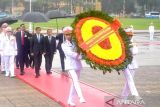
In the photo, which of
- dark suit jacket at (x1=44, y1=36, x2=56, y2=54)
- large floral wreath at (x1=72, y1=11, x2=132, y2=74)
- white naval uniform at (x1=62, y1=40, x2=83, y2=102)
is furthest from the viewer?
dark suit jacket at (x1=44, y1=36, x2=56, y2=54)

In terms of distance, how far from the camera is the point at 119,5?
9156 cm

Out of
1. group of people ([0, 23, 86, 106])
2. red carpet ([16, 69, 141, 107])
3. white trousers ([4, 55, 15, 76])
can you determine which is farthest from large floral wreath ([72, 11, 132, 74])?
white trousers ([4, 55, 15, 76])

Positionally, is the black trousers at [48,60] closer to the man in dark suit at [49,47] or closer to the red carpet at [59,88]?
the man in dark suit at [49,47]

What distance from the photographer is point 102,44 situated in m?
9.59

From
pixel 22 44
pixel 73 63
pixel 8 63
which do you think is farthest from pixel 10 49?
pixel 73 63

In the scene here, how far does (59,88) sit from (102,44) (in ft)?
12.7

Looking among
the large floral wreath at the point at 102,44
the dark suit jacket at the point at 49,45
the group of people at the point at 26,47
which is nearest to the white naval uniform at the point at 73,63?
the large floral wreath at the point at 102,44

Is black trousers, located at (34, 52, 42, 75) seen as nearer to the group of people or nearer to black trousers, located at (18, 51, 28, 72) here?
the group of people

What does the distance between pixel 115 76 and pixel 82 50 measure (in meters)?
6.62

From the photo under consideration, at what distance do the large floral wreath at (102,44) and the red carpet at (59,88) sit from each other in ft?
3.39

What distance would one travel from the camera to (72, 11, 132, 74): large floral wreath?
9.37m

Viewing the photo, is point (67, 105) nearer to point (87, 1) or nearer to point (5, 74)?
Answer: point (5, 74)

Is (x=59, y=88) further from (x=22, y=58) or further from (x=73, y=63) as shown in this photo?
(x=22, y=58)

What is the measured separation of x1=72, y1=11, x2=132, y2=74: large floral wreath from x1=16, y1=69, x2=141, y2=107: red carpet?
1.03 metres
